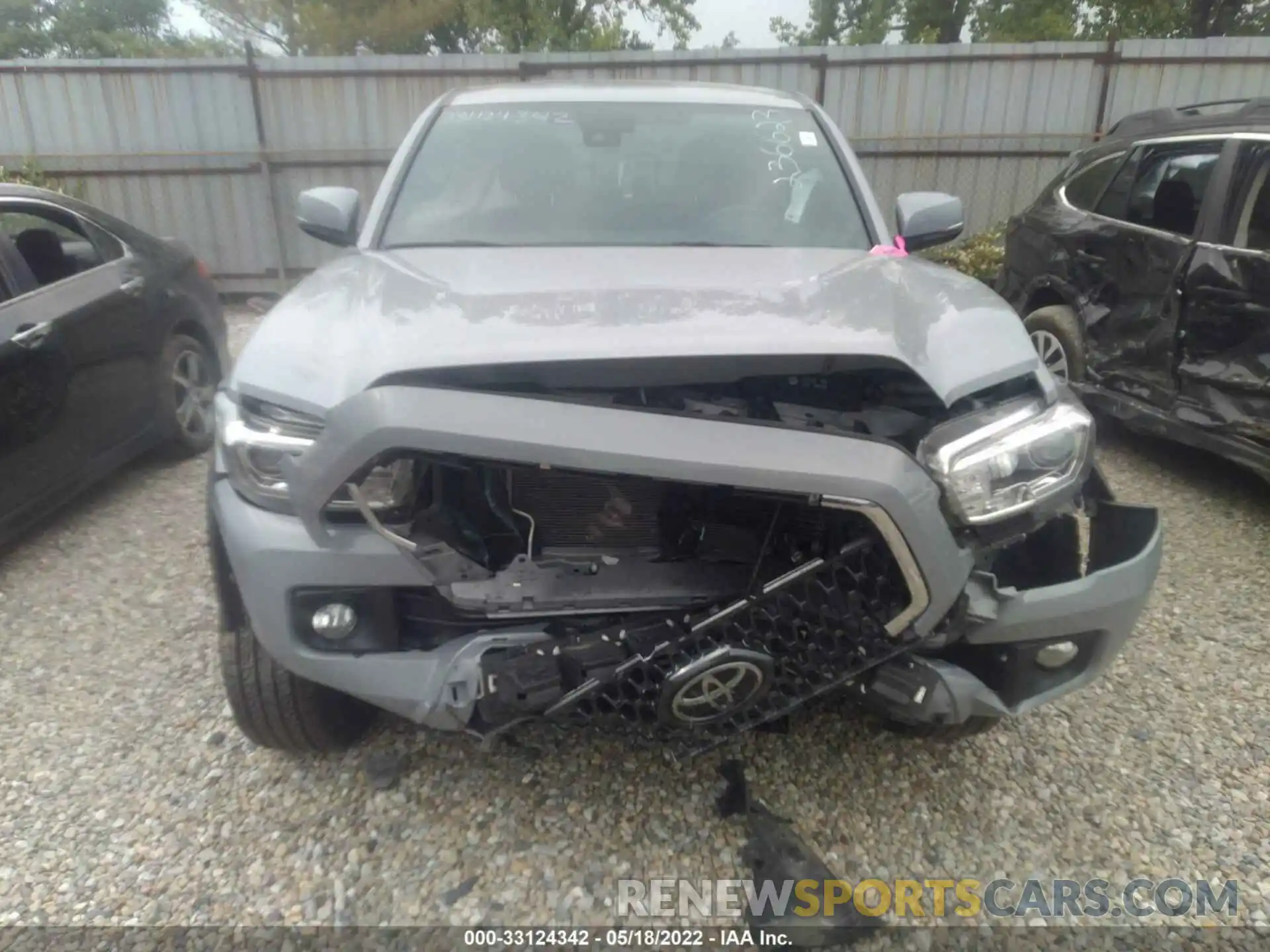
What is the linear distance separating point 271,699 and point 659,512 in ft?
3.64

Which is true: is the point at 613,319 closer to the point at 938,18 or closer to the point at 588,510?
the point at 588,510

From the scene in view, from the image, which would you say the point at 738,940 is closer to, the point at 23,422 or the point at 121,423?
the point at 23,422

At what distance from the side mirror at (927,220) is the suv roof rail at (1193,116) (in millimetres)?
2026

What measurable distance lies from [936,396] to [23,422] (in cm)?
341

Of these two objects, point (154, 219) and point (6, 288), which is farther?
point (154, 219)

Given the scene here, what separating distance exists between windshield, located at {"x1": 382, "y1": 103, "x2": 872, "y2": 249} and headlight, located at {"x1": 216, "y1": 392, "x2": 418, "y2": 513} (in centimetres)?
114

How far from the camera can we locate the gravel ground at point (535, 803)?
7.00ft

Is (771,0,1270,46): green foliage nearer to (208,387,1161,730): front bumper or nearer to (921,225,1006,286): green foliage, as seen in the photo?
(921,225,1006,286): green foliage

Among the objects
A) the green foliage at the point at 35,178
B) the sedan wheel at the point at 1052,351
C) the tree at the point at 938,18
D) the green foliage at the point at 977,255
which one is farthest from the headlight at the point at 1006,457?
the tree at the point at 938,18

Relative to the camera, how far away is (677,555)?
2.05 m

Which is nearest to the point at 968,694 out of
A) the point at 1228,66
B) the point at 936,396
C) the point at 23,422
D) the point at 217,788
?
the point at 936,396

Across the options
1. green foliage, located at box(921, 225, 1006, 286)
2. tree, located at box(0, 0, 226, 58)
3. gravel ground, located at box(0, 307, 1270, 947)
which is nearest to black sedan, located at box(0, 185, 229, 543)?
gravel ground, located at box(0, 307, 1270, 947)

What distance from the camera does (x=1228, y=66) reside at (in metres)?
9.01

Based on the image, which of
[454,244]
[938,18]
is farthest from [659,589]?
[938,18]
